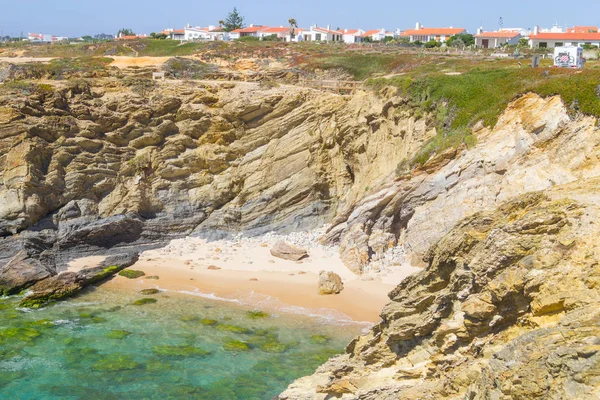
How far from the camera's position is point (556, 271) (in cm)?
852

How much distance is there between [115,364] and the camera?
62.5ft

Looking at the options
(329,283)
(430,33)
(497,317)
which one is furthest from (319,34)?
(497,317)

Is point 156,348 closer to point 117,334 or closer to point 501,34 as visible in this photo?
point 117,334

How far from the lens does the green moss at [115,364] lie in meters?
18.8

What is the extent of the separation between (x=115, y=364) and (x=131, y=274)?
352 inches

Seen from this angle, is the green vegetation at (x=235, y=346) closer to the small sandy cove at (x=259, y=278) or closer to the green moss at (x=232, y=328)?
the green moss at (x=232, y=328)

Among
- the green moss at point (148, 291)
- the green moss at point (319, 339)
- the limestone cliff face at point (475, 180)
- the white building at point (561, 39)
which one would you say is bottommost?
the green moss at point (319, 339)

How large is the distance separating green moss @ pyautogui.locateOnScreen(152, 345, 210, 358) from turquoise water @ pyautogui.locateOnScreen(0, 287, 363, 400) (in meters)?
0.04

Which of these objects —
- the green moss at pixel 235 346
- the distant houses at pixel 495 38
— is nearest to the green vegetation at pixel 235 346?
the green moss at pixel 235 346

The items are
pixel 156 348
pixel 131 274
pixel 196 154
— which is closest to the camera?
pixel 156 348

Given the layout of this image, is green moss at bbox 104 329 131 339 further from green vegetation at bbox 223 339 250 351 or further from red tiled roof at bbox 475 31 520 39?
red tiled roof at bbox 475 31 520 39

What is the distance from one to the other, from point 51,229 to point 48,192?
6.80 feet

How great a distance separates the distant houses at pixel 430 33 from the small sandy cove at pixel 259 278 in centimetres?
7560

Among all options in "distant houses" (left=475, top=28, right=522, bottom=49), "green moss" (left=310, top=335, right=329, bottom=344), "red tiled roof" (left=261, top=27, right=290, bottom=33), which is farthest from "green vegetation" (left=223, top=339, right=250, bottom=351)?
"red tiled roof" (left=261, top=27, right=290, bottom=33)
